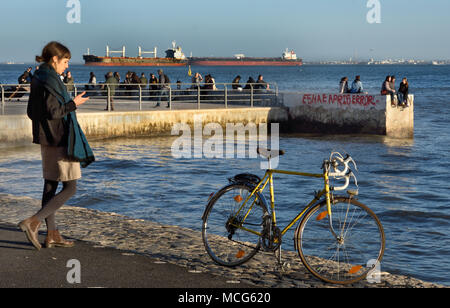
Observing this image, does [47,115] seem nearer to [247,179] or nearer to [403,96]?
[247,179]

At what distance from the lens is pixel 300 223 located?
519cm

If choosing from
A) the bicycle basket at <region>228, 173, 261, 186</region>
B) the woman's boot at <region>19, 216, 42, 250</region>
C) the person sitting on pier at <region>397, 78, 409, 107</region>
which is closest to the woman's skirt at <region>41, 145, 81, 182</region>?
the woman's boot at <region>19, 216, 42, 250</region>

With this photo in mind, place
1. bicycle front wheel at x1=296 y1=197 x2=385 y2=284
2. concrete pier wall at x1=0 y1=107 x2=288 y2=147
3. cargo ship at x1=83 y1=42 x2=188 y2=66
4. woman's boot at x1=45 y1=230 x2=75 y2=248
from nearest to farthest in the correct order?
bicycle front wheel at x1=296 y1=197 x2=385 y2=284
woman's boot at x1=45 y1=230 x2=75 y2=248
concrete pier wall at x1=0 y1=107 x2=288 y2=147
cargo ship at x1=83 y1=42 x2=188 y2=66

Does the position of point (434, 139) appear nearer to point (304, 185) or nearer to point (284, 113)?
point (284, 113)

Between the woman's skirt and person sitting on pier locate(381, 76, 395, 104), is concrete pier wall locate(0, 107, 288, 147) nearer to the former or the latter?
person sitting on pier locate(381, 76, 395, 104)

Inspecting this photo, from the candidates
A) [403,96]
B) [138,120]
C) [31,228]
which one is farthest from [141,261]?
[403,96]

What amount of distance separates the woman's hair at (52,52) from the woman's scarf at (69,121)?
0.07m

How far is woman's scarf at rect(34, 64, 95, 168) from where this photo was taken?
568 centimetres

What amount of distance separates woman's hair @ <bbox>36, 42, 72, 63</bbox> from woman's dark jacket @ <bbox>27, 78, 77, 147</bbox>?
22 cm

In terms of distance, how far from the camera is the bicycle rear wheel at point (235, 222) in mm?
5574

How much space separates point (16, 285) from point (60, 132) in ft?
4.81
